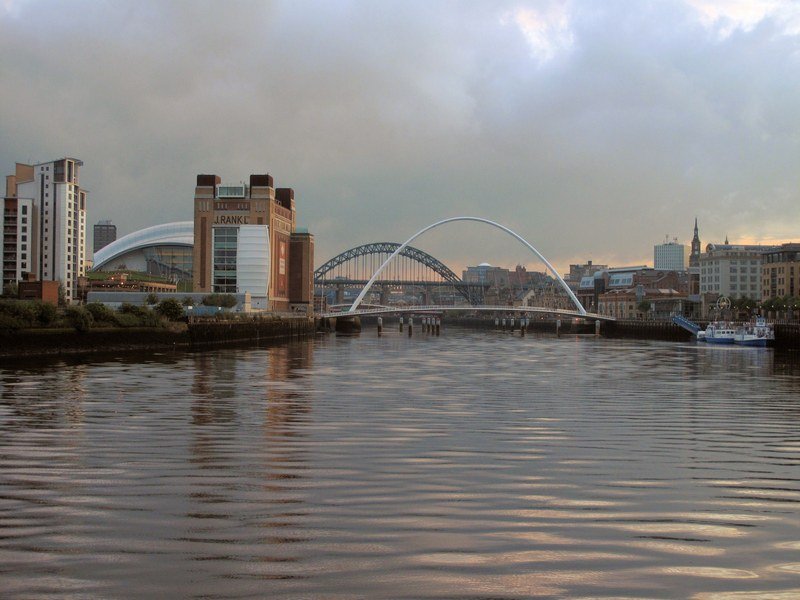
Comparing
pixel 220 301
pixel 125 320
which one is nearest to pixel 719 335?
pixel 220 301

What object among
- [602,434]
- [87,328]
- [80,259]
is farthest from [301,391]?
[80,259]

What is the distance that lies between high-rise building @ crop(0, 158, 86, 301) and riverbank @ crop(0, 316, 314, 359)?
1769 inches

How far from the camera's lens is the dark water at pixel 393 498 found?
31.4ft

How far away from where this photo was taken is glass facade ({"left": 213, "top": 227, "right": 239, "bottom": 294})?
12662 cm

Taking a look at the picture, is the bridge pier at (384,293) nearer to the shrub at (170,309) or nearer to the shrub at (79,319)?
the shrub at (170,309)

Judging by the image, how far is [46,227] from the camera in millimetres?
129750

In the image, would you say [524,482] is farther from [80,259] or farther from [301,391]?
[80,259]

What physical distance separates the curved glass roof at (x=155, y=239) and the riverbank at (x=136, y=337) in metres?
71.5

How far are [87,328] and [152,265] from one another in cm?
11410

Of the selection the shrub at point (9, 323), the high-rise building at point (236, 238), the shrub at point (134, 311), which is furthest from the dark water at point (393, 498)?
the high-rise building at point (236, 238)

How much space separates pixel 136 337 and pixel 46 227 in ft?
241

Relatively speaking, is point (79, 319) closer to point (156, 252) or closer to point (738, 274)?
point (156, 252)

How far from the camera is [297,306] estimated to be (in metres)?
145

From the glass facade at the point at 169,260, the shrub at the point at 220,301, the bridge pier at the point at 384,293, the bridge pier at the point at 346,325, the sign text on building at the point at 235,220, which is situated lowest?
A: the bridge pier at the point at 346,325
